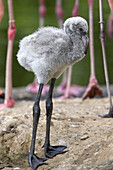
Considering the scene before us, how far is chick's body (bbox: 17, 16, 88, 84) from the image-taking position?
2004 mm

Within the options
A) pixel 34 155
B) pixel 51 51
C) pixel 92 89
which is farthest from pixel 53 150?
pixel 92 89

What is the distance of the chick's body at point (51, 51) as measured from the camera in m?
2.00

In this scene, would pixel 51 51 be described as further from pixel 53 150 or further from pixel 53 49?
pixel 53 150

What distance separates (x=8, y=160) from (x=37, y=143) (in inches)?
7.9

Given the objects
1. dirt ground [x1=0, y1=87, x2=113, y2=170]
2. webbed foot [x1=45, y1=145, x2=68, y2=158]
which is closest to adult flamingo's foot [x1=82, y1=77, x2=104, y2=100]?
dirt ground [x1=0, y1=87, x2=113, y2=170]

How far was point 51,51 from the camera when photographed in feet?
6.59

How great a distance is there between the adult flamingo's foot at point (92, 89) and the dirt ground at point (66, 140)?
599 mm

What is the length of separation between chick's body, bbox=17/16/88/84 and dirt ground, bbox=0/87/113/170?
0.43m

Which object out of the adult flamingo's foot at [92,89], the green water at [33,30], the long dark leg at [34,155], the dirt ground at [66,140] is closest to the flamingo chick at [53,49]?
the long dark leg at [34,155]

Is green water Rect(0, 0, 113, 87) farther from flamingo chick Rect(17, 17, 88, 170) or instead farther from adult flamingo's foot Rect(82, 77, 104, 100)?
flamingo chick Rect(17, 17, 88, 170)

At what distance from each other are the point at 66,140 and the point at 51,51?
572 millimetres

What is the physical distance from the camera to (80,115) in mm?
2727

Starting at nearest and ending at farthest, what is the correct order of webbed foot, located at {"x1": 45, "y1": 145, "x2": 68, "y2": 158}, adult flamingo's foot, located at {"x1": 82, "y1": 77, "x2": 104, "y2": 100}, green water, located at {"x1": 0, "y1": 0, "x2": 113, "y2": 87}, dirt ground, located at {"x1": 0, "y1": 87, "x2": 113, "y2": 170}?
dirt ground, located at {"x1": 0, "y1": 87, "x2": 113, "y2": 170} → webbed foot, located at {"x1": 45, "y1": 145, "x2": 68, "y2": 158} → adult flamingo's foot, located at {"x1": 82, "y1": 77, "x2": 104, "y2": 100} → green water, located at {"x1": 0, "y1": 0, "x2": 113, "y2": 87}

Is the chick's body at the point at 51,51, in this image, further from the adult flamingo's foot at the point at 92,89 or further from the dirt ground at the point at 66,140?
the adult flamingo's foot at the point at 92,89
